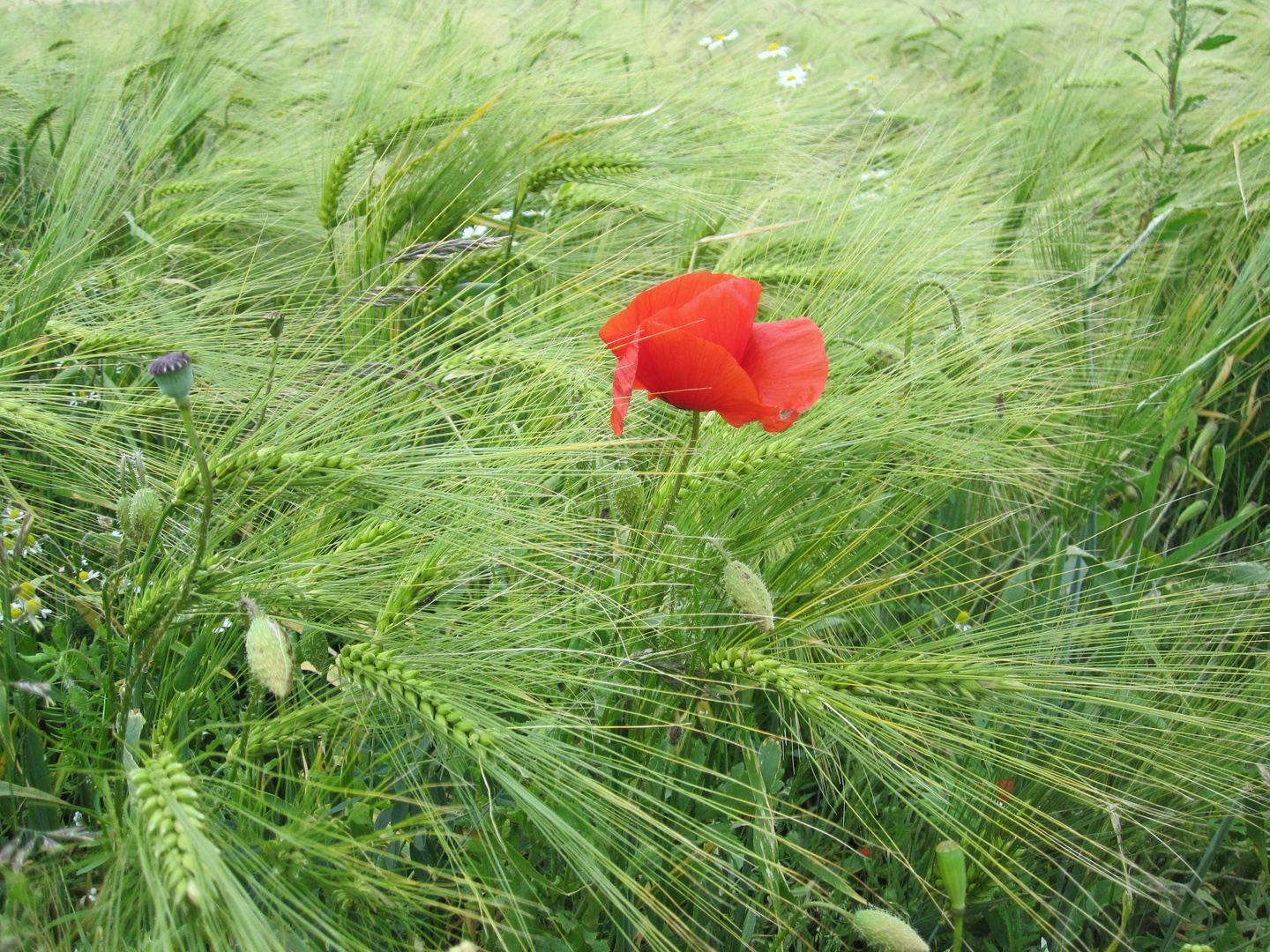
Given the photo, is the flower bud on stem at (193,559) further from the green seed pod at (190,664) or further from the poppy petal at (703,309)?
the poppy petal at (703,309)

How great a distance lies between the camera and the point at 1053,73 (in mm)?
2281

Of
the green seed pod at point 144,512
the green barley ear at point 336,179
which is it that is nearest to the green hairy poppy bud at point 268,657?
the green seed pod at point 144,512

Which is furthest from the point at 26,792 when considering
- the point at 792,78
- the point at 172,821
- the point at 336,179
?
the point at 792,78

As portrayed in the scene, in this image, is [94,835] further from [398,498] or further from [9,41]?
[9,41]

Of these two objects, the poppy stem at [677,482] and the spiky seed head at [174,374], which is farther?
the poppy stem at [677,482]

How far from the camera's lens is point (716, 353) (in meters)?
0.63

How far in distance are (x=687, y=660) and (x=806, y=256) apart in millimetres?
675

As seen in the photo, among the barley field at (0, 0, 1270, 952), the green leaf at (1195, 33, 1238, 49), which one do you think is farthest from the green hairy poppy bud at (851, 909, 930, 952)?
the green leaf at (1195, 33, 1238, 49)

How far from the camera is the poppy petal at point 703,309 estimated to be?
2.16 feet

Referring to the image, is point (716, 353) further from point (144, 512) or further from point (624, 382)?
point (144, 512)

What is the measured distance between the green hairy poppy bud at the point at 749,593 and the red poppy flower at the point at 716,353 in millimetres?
112

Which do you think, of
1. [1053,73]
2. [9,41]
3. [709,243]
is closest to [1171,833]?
[709,243]

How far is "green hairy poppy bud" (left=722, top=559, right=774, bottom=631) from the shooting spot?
2.10 ft

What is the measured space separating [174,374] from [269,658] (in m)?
0.17
